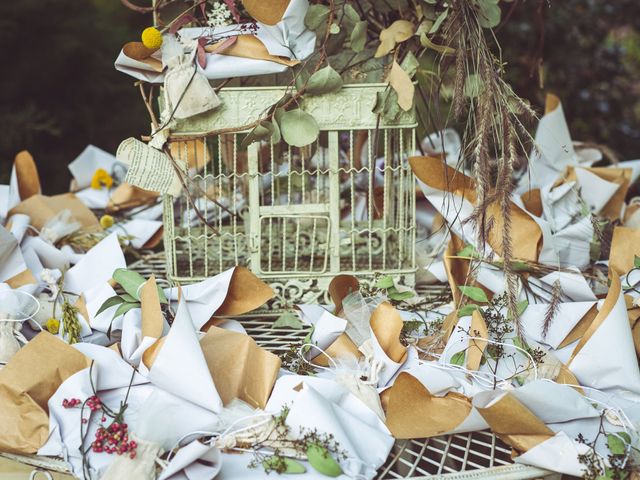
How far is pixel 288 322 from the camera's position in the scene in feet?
3.93

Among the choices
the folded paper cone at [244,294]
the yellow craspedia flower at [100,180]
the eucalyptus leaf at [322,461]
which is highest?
the yellow craspedia flower at [100,180]

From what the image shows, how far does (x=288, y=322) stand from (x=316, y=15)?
50cm

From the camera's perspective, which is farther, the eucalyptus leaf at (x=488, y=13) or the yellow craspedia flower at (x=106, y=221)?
the yellow craspedia flower at (x=106, y=221)

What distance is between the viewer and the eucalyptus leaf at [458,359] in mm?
1021

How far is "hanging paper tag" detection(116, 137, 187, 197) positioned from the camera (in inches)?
44.3

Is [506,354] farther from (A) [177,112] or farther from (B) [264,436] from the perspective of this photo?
(A) [177,112]

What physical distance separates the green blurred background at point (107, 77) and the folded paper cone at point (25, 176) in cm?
79

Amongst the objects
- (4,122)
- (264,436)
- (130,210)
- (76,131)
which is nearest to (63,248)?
(130,210)

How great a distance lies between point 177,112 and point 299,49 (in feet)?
0.72

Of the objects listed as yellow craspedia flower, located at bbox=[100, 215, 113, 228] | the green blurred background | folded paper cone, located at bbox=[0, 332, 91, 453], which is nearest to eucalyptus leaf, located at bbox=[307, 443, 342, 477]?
folded paper cone, located at bbox=[0, 332, 91, 453]

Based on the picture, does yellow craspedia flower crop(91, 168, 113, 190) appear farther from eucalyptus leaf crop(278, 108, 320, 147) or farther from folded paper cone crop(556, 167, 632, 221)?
folded paper cone crop(556, 167, 632, 221)

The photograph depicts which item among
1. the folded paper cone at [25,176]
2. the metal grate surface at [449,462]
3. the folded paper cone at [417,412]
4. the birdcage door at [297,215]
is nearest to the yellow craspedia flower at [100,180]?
the folded paper cone at [25,176]

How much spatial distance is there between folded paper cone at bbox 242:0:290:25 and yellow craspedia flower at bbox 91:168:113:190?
823mm

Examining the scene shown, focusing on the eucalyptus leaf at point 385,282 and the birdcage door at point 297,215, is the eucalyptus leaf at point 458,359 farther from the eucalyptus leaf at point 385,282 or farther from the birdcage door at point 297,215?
the birdcage door at point 297,215
